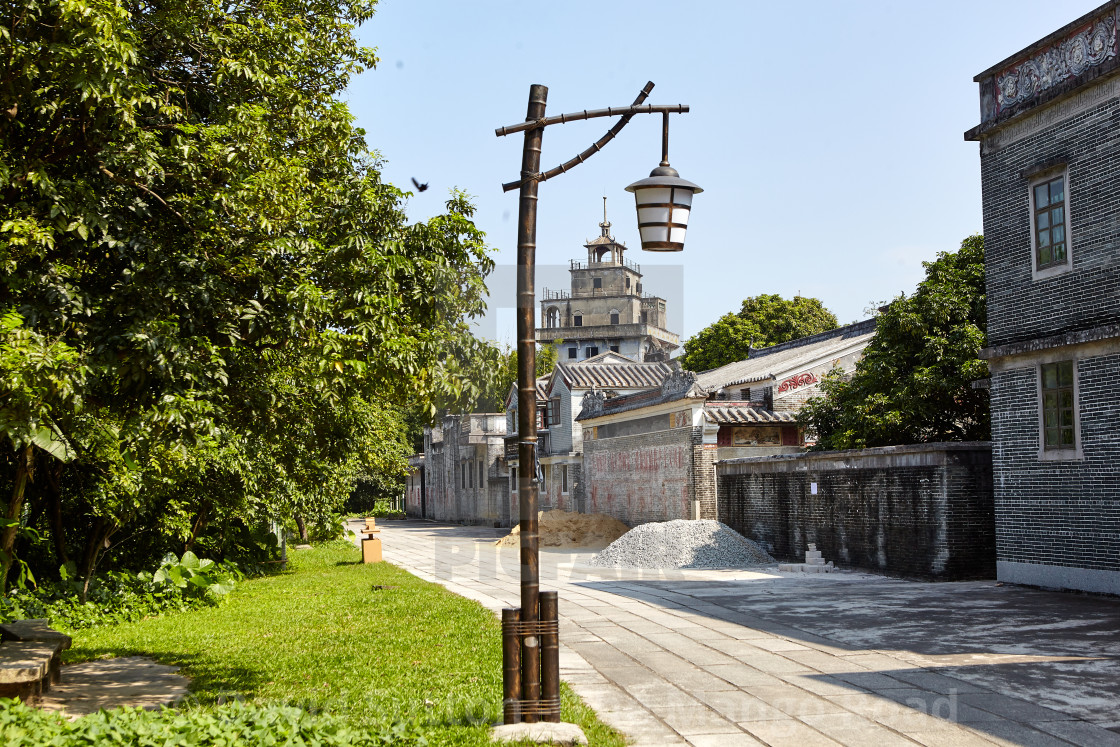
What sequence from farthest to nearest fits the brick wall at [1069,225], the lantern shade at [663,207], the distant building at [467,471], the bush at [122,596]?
the distant building at [467,471], the brick wall at [1069,225], the bush at [122,596], the lantern shade at [663,207]

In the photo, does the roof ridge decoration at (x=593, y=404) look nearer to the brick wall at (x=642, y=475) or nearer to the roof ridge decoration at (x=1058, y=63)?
the brick wall at (x=642, y=475)

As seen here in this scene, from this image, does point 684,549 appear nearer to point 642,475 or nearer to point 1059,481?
point 642,475

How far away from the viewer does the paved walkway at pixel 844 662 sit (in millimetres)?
7145

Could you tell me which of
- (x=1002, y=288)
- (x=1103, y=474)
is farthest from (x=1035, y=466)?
(x=1002, y=288)

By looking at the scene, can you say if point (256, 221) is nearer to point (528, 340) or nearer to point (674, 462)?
point (528, 340)

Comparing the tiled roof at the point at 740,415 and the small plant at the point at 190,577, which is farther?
the tiled roof at the point at 740,415

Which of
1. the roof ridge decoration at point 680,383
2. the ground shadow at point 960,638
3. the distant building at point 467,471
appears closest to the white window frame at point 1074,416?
the ground shadow at point 960,638

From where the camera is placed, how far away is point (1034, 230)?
1487 cm

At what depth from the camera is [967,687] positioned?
328 inches

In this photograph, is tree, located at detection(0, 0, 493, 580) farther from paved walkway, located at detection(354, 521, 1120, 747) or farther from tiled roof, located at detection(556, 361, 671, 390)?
tiled roof, located at detection(556, 361, 671, 390)

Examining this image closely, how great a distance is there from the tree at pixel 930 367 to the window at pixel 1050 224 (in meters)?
6.52

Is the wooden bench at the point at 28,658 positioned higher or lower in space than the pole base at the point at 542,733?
higher

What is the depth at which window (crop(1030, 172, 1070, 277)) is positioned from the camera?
1434 centimetres

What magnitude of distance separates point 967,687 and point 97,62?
8.20m
